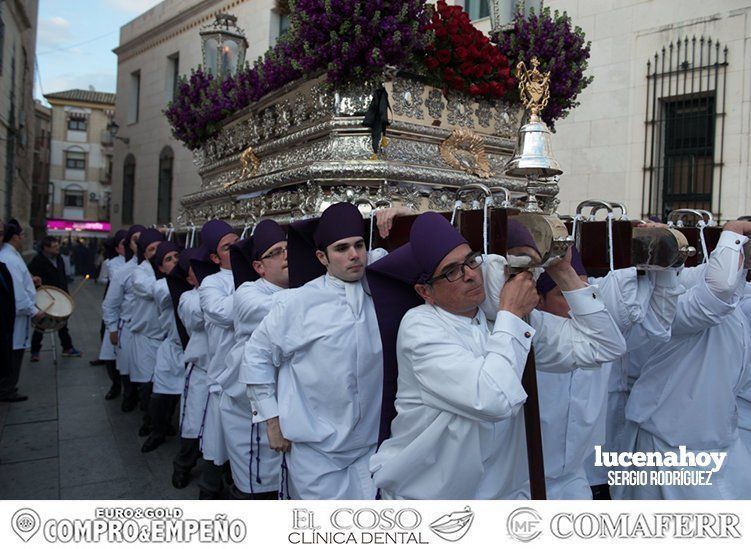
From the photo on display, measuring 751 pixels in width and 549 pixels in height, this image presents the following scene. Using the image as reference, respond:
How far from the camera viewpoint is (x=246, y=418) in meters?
4.06

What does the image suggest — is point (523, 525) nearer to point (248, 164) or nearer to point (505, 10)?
point (248, 164)

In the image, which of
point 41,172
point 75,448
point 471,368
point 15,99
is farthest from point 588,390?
point 41,172

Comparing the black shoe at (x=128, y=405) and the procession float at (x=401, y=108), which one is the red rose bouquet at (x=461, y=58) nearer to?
the procession float at (x=401, y=108)

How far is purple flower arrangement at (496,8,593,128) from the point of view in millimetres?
5098

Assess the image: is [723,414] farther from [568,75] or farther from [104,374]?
[104,374]

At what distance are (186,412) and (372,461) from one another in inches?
Result: 115

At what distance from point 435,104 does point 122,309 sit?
15.6 ft

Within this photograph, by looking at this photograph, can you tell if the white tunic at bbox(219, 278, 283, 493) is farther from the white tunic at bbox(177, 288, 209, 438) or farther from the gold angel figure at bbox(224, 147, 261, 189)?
the gold angel figure at bbox(224, 147, 261, 189)

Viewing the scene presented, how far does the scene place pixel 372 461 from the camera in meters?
2.52

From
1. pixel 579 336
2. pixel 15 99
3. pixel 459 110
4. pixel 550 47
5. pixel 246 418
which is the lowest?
pixel 246 418

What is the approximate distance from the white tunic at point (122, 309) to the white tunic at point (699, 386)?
557 centimetres

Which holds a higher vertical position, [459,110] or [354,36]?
[354,36]

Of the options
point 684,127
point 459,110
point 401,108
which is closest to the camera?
point 401,108

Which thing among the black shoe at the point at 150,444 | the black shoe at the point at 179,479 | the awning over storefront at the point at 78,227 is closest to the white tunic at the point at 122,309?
the black shoe at the point at 150,444
